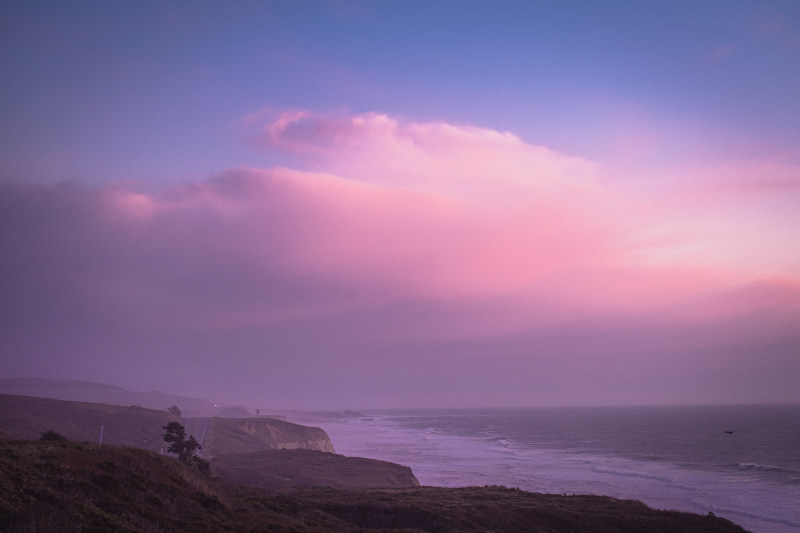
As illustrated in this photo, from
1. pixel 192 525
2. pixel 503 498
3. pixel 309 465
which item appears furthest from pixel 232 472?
pixel 192 525

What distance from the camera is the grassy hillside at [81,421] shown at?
6306 cm

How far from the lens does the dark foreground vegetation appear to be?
13469 millimetres

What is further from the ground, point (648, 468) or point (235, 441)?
point (648, 468)

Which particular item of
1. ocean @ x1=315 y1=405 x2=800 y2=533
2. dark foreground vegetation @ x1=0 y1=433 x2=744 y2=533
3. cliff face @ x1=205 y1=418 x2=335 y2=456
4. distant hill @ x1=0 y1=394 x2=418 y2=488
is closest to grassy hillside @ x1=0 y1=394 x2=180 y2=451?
distant hill @ x1=0 y1=394 x2=418 y2=488

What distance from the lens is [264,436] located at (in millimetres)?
99938

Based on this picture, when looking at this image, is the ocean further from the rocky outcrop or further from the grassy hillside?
the grassy hillside

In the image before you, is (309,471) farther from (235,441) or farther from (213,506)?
(235,441)

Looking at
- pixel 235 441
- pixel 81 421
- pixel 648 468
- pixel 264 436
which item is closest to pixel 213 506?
pixel 648 468

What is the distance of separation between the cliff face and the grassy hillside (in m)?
10.9

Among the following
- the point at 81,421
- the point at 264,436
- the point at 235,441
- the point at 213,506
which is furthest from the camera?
the point at 264,436

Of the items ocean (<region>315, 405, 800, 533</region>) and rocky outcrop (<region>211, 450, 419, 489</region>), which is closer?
ocean (<region>315, 405, 800, 533</region>)

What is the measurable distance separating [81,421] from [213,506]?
6723 cm

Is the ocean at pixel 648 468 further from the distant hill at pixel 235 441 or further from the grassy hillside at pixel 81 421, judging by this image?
the grassy hillside at pixel 81 421

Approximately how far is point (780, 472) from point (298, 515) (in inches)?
2381
